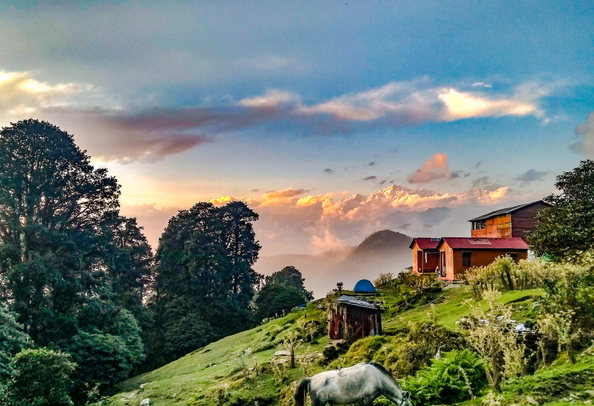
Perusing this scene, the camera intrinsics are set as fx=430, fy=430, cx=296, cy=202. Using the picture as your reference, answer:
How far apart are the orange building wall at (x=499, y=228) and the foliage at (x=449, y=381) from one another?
128 ft

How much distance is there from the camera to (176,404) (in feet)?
58.1

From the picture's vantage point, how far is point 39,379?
20.8 metres

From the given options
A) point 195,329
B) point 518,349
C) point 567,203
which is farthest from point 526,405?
point 195,329

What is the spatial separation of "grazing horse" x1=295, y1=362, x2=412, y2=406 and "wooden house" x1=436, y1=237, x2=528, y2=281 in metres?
28.8

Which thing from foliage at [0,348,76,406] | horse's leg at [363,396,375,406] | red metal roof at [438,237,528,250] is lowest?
foliage at [0,348,76,406]

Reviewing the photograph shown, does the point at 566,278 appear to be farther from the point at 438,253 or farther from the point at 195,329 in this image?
the point at 195,329

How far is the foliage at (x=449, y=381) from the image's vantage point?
33.4 feet

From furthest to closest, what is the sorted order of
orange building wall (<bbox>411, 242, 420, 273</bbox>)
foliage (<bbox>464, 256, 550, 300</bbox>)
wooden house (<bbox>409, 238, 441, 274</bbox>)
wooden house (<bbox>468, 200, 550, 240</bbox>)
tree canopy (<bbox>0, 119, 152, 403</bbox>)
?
orange building wall (<bbox>411, 242, 420, 273</bbox>)
wooden house (<bbox>409, 238, 441, 274</bbox>)
wooden house (<bbox>468, 200, 550, 240</bbox>)
tree canopy (<bbox>0, 119, 152, 403</bbox>)
foliage (<bbox>464, 256, 550, 300</bbox>)

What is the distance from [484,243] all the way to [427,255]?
829 centimetres

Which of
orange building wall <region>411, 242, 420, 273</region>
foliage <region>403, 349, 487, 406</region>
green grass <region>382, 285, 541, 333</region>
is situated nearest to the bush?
green grass <region>382, 285, 541, 333</region>

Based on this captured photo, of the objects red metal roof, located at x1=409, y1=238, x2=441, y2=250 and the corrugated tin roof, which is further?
red metal roof, located at x1=409, y1=238, x2=441, y2=250

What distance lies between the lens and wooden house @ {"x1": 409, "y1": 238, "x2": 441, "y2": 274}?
1793 inches

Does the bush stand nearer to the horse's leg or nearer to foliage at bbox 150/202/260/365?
the horse's leg

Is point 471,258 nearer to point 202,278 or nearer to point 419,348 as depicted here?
point 419,348
